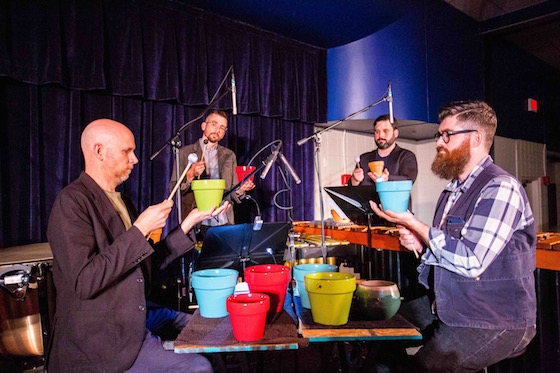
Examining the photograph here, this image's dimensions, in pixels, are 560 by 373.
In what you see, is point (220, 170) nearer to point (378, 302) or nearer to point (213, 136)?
point (213, 136)

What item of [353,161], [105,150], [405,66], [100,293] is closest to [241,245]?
[100,293]

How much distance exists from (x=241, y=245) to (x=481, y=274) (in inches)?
44.2

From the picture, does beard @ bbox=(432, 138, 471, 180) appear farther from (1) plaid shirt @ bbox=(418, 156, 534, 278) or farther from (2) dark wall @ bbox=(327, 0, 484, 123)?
(2) dark wall @ bbox=(327, 0, 484, 123)

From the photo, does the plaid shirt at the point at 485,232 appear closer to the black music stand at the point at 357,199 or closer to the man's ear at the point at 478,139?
the man's ear at the point at 478,139

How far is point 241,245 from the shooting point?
196 cm

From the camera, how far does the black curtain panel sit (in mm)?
3016

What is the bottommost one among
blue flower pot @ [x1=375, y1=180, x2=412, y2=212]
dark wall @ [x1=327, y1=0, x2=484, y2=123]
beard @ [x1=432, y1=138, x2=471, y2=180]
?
blue flower pot @ [x1=375, y1=180, x2=412, y2=212]

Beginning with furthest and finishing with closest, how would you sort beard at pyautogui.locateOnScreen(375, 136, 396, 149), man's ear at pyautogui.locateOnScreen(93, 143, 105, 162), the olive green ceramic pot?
beard at pyautogui.locateOnScreen(375, 136, 396, 149) < man's ear at pyautogui.locateOnScreen(93, 143, 105, 162) < the olive green ceramic pot

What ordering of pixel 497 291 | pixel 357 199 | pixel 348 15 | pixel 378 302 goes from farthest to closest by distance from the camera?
1. pixel 348 15
2. pixel 357 199
3. pixel 497 291
4. pixel 378 302

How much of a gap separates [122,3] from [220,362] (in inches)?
130

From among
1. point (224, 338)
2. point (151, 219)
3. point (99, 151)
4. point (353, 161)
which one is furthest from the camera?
point (353, 161)

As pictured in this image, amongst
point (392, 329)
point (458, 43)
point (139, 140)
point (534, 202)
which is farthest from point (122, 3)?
point (534, 202)

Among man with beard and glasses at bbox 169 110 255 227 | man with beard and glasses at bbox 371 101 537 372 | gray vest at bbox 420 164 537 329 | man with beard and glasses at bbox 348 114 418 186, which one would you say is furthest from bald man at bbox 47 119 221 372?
man with beard and glasses at bbox 348 114 418 186

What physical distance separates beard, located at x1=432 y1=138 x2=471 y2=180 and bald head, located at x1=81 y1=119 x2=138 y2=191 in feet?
5.18
